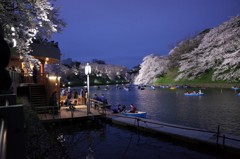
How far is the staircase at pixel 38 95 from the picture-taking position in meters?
24.8

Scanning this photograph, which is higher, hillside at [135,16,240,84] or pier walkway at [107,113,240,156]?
hillside at [135,16,240,84]

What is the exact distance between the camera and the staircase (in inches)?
976

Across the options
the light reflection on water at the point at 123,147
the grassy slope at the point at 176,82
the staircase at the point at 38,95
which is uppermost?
the grassy slope at the point at 176,82

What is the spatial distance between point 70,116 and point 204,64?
57.3m

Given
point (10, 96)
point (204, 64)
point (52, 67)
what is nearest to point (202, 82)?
point (204, 64)

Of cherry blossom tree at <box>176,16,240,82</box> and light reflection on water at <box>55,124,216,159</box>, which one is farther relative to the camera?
cherry blossom tree at <box>176,16,240,82</box>

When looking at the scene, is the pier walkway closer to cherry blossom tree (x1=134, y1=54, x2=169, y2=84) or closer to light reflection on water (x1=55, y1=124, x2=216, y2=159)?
light reflection on water (x1=55, y1=124, x2=216, y2=159)

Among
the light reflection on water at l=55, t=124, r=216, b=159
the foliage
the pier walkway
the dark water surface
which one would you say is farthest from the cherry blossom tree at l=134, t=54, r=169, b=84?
the foliage

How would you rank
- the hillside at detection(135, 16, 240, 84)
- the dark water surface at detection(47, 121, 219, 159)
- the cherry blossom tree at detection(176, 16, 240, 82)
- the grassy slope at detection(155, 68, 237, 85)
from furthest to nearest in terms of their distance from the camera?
the grassy slope at detection(155, 68, 237, 85)
the hillside at detection(135, 16, 240, 84)
the cherry blossom tree at detection(176, 16, 240, 82)
the dark water surface at detection(47, 121, 219, 159)

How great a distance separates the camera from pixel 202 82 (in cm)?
7131

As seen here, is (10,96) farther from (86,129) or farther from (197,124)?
(197,124)

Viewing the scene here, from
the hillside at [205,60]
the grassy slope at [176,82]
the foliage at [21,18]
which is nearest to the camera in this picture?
the foliage at [21,18]

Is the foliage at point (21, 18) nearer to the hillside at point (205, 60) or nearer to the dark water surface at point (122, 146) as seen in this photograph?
the dark water surface at point (122, 146)

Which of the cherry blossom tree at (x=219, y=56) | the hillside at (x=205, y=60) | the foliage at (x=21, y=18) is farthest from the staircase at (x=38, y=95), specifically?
the hillside at (x=205, y=60)
